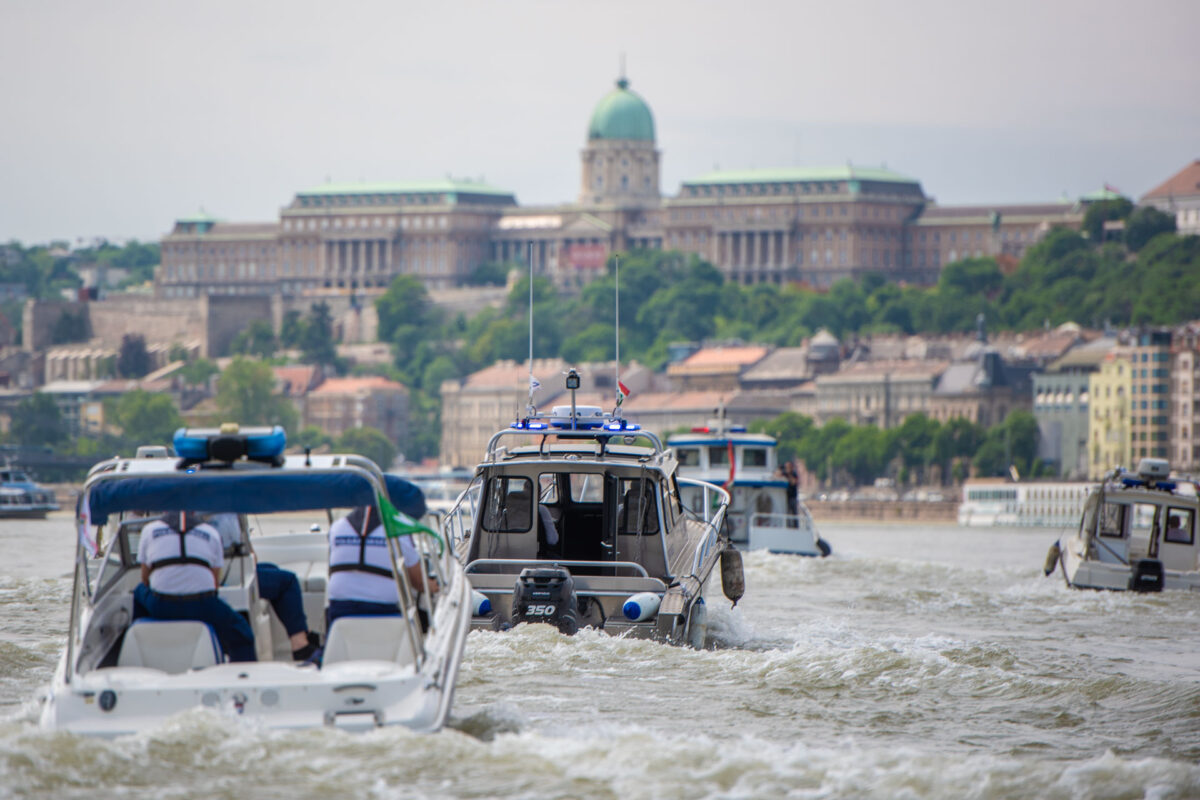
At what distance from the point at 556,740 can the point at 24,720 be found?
3434 mm

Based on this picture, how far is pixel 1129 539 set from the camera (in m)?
35.7

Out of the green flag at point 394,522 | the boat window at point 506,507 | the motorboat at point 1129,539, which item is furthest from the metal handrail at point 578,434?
the motorboat at point 1129,539

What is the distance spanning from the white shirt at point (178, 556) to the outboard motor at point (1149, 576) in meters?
20.2

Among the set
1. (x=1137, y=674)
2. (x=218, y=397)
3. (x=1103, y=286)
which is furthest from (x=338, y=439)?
(x=1137, y=674)

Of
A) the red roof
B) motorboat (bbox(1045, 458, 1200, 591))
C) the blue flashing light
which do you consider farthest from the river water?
the red roof

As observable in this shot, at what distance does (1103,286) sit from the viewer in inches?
7328

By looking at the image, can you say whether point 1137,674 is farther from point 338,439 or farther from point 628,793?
point 338,439

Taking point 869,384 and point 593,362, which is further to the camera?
point 593,362

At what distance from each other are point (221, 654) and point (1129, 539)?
852 inches

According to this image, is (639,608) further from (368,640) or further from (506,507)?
(368,640)

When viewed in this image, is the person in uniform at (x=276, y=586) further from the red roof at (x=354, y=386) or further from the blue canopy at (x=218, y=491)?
the red roof at (x=354, y=386)

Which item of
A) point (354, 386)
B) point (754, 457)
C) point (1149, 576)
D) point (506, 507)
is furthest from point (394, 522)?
point (354, 386)

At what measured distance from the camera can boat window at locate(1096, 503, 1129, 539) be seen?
117 ft

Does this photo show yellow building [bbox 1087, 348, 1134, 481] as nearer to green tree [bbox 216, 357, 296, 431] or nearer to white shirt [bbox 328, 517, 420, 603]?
green tree [bbox 216, 357, 296, 431]
